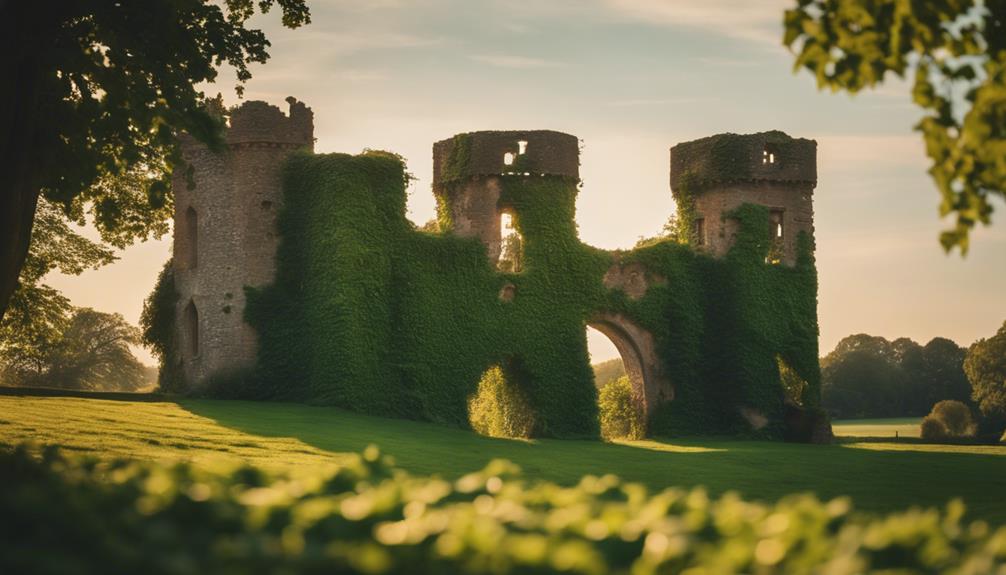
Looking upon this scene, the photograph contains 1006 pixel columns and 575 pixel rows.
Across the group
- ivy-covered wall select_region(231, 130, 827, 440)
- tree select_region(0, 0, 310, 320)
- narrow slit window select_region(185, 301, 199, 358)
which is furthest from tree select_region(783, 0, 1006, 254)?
narrow slit window select_region(185, 301, 199, 358)

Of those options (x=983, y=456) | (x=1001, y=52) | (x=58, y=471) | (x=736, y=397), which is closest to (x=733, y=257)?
(x=736, y=397)

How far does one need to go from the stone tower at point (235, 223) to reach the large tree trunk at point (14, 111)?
19141 mm

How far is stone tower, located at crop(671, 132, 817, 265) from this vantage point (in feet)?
137

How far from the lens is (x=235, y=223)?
115ft

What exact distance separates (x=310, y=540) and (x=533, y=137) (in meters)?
32.9

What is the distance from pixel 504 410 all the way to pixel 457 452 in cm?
1292

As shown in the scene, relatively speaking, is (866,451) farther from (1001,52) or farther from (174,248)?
(1001,52)

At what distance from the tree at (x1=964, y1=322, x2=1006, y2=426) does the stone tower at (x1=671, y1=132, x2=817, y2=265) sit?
Answer: 28.7m

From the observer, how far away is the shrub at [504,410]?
37875 mm

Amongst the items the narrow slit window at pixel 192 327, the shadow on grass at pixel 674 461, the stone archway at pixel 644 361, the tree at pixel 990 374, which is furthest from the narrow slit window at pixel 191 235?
the tree at pixel 990 374

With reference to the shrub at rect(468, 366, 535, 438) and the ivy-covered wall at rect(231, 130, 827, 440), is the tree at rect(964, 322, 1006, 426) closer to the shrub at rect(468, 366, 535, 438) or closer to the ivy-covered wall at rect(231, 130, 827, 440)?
the ivy-covered wall at rect(231, 130, 827, 440)

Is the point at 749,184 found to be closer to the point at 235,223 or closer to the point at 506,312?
the point at 506,312

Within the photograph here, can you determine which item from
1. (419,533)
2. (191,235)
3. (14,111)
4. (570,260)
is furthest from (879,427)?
(419,533)

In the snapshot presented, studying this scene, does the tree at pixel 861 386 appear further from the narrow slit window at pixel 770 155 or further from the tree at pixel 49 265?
the tree at pixel 49 265
